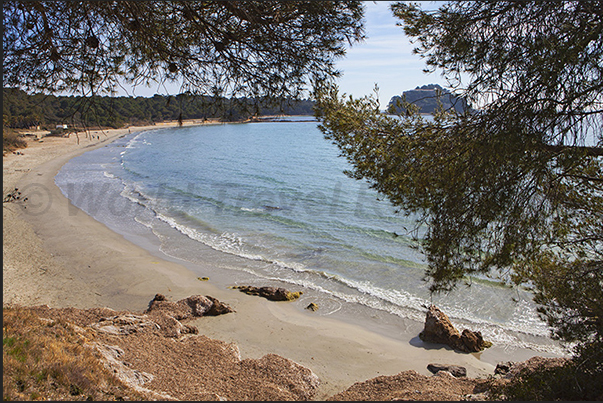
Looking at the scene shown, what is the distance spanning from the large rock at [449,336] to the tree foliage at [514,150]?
3437 mm

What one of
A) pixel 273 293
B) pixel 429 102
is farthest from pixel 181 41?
pixel 273 293

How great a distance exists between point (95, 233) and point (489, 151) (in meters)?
15.5

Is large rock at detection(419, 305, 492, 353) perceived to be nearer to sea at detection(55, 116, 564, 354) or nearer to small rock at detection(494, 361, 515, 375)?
sea at detection(55, 116, 564, 354)

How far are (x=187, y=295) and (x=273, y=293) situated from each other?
2.23 metres

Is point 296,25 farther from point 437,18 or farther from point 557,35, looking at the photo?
point 557,35

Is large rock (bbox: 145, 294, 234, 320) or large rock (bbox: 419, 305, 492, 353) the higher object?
large rock (bbox: 145, 294, 234, 320)

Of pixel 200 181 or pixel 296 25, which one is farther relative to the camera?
pixel 200 181

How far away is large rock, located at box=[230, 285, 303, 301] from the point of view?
33.5ft

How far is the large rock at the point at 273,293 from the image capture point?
10203mm

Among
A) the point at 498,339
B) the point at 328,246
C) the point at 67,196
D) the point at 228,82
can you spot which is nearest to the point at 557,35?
the point at 228,82

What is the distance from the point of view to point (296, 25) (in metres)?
5.41

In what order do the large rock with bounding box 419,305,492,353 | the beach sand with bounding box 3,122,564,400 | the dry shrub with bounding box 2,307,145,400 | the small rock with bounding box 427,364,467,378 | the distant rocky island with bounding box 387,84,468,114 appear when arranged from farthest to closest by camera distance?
1. the large rock with bounding box 419,305,492,353
2. the beach sand with bounding box 3,122,564,400
3. the small rock with bounding box 427,364,467,378
4. the distant rocky island with bounding box 387,84,468,114
5. the dry shrub with bounding box 2,307,145,400

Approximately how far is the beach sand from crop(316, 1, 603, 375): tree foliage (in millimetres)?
3197

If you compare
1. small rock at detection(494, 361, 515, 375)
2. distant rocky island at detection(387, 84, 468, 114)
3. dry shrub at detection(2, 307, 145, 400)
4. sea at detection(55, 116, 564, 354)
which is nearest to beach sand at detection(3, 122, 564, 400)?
small rock at detection(494, 361, 515, 375)
